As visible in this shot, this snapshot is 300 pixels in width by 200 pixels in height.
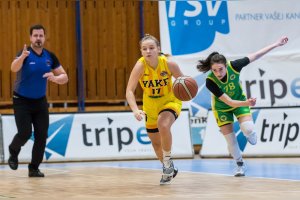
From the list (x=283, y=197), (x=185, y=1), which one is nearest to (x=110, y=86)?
(x=185, y=1)

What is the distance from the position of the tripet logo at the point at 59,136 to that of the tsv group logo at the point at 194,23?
3968 mm

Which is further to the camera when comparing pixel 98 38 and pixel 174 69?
pixel 98 38

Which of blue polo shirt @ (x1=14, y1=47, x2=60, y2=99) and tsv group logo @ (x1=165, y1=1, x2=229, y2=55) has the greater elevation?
tsv group logo @ (x1=165, y1=1, x2=229, y2=55)

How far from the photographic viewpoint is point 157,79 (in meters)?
9.57

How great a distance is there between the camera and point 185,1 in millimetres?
18469

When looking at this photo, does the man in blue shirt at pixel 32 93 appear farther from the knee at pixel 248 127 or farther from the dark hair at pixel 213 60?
the knee at pixel 248 127

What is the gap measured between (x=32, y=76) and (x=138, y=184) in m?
2.53

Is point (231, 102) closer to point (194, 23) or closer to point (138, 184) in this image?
point (138, 184)

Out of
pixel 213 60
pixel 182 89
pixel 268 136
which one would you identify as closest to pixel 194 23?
pixel 268 136

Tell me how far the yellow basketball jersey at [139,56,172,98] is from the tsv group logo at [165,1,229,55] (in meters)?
8.69

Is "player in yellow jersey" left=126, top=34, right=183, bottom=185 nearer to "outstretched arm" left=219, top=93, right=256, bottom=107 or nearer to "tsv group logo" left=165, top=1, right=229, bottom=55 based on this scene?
"outstretched arm" left=219, top=93, right=256, bottom=107

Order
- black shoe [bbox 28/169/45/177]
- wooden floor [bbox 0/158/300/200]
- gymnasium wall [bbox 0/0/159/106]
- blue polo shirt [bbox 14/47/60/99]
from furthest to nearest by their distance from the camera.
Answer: gymnasium wall [bbox 0/0/159/106] < black shoe [bbox 28/169/45/177] < blue polo shirt [bbox 14/47/60/99] < wooden floor [bbox 0/158/300/200]

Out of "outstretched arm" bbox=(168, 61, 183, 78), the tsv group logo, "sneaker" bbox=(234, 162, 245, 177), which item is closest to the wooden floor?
"sneaker" bbox=(234, 162, 245, 177)

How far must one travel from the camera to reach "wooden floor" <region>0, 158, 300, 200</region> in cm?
795
